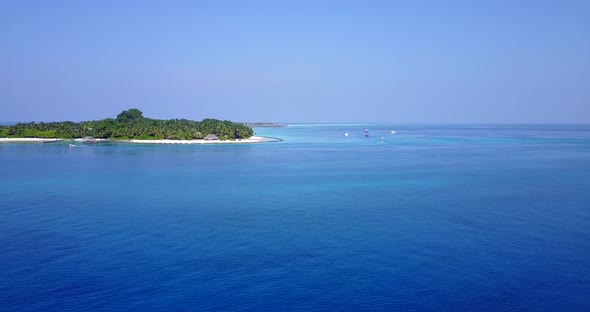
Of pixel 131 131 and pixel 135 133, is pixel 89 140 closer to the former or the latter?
pixel 131 131

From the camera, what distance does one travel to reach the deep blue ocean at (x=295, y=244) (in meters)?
18.8

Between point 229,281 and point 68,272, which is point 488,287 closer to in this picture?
point 229,281

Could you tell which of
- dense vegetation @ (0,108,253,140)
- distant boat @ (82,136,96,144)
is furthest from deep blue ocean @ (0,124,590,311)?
dense vegetation @ (0,108,253,140)

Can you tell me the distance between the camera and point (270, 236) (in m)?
27.4

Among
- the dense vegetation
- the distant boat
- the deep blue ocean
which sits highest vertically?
the dense vegetation

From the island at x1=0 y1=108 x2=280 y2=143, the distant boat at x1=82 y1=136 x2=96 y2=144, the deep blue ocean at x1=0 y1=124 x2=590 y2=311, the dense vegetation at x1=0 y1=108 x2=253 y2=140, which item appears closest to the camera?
the deep blue ocean at x1=0 y1=124 x2=590 y2=311

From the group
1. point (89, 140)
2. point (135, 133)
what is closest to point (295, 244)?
point (135, 133)

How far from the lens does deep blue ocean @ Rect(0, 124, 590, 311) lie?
18797 millimetres

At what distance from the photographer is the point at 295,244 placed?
25.8m

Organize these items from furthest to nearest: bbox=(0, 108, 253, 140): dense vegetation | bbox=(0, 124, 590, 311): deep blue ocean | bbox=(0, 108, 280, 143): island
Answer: bbox=(0, 108, 253, 140): dense vegetation, bbox=(0, 108, 280, 143): island, bbox=(0, 124, 590, 311): deep blue ocean

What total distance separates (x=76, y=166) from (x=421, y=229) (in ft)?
Answer: 179

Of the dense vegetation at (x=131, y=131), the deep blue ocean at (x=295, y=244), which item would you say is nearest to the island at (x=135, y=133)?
the dense vegetation at (x=131, y=131)

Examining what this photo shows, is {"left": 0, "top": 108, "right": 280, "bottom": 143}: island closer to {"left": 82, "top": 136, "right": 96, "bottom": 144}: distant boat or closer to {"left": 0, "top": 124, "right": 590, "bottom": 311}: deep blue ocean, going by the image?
{"left": 82, "top": 136, "right": 96, "bottom": 144}: distant boat

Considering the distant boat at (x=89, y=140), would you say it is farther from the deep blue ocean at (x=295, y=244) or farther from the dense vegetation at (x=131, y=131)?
the deep blue ocean at (x=295, y=244)
